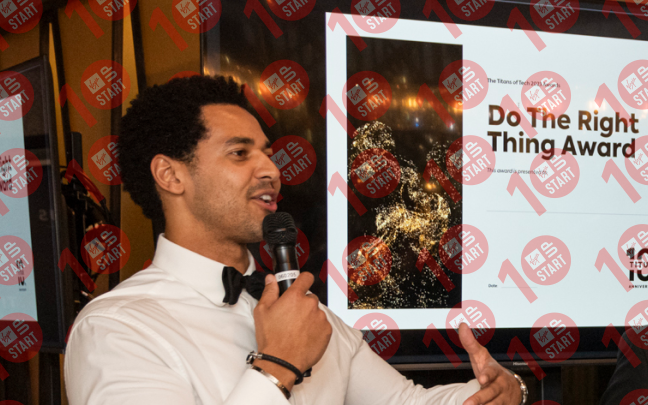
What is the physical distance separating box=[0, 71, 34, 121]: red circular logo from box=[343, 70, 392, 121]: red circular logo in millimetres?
1087

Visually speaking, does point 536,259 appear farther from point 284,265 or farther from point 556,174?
point 284,265

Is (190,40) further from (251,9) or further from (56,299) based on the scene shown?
(56,299)

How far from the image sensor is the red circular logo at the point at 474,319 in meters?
1.91

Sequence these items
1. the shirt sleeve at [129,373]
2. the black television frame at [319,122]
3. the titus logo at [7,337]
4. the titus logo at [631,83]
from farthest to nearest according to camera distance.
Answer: the titus logo at [631,83]
the black television frame at [319,122]
the titus logo at [7,337]
the shirt sleeve at [129,373]

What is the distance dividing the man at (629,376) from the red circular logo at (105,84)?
87.9 inches

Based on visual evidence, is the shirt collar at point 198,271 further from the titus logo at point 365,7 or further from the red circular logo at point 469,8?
the red circular logo at point 469,8

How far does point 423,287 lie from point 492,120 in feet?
2.40

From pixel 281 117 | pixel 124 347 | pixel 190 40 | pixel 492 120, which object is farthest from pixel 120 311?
pixel 492 120

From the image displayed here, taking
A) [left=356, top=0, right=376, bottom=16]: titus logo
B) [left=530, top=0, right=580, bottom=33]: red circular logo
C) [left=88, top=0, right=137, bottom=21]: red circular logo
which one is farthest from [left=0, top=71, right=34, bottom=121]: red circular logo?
[left=530, top=0, right=580, bottom=33]: red circular logo

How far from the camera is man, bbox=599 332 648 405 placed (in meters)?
1.55

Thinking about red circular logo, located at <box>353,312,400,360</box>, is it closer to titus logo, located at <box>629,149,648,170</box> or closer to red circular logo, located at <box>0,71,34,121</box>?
titus logo, located at <box>629,149,648,170</box>

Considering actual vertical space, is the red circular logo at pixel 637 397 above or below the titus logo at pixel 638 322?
below

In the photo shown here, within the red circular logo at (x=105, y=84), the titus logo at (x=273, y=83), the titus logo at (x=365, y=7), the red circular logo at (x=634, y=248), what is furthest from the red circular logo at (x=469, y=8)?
the red circular logo at (x=105, y=84)

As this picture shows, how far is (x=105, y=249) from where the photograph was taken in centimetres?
204
